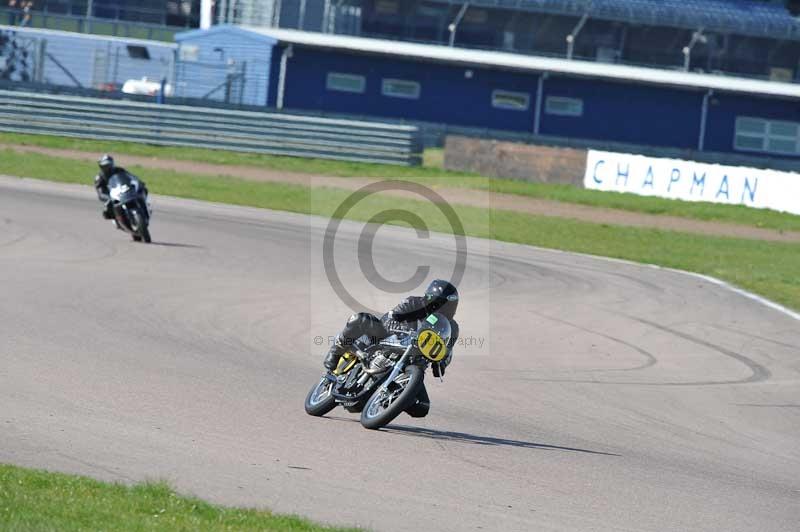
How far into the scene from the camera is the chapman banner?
106 feet

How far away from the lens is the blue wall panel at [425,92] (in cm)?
5138

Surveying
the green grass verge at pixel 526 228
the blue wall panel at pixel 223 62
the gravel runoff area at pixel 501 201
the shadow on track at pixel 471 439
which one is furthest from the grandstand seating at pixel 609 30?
the shadow on track at pixel 471 439

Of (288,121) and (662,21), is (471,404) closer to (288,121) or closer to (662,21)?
(288,121)

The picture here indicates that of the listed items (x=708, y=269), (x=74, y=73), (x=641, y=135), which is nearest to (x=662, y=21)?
(x=641, y=135)

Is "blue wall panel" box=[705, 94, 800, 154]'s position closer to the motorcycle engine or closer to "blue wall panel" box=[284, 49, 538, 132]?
"blue wall panel" box=[284, 49, 538, 132]

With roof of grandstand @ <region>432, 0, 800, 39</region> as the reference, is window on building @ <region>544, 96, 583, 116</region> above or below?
below

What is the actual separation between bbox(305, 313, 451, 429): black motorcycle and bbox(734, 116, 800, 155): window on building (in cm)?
4539

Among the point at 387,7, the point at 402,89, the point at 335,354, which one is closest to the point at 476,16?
the point at 387,7

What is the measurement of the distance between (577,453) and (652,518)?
5.70 feet

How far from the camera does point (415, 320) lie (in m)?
9.09

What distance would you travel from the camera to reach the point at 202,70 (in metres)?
48.6
